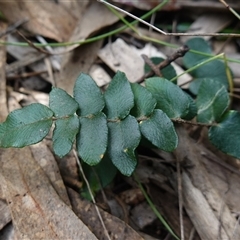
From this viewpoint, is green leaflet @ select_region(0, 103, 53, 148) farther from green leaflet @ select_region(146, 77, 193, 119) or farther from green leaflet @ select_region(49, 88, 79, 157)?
green leaflet @ select_region(146, 77, 193, 119)

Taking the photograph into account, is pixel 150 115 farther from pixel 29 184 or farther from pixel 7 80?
pixel 7 80

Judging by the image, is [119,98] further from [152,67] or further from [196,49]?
[196,49]

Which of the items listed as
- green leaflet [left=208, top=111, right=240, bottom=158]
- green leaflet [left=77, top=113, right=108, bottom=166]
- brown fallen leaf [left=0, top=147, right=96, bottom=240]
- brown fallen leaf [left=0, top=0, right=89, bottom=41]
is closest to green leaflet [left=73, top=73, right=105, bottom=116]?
green leaflet [left=77, top=113, right=108, bottom=166]

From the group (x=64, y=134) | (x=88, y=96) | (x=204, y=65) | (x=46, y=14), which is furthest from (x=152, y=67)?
(x=46, y=14)

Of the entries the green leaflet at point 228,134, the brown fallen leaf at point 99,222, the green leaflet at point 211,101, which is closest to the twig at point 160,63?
the green leaflet at point 211,101

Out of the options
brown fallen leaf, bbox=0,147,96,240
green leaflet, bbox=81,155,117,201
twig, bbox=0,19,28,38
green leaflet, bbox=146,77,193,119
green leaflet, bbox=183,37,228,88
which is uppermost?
green leaflet, bbox=183,37,228,88

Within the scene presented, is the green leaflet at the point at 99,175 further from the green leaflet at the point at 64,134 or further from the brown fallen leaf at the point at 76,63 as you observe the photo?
the brown fallen leaf at the point at 76,63
